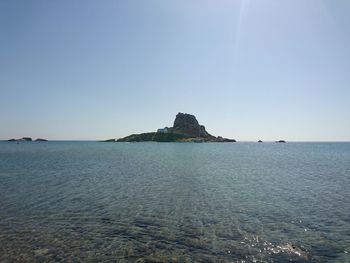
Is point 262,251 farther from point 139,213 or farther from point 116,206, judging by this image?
point 116,206

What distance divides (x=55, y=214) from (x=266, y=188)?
29875 mm

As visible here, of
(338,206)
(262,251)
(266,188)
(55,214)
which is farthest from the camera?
(266,188)

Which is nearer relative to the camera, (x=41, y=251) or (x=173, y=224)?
(x=41, y=251)

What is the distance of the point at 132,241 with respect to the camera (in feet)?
59.8

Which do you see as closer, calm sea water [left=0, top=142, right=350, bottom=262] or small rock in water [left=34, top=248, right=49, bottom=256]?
small rock in water [left=34, top=248, right=49, bottom=256]

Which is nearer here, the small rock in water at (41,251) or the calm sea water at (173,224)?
the small rock in water at (41,251)

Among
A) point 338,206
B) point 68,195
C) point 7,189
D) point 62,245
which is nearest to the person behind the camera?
point 62,245

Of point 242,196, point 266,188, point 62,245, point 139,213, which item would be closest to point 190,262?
point 62,245

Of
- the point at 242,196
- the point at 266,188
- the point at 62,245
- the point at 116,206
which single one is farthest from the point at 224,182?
the point at 62,245

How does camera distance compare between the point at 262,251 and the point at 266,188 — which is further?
the point at 266,188

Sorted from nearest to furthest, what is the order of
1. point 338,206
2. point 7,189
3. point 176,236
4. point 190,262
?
point 190,262
point 176,236
point 338,206
point 7,189

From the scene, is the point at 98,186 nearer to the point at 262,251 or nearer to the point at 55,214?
the point at 55,214

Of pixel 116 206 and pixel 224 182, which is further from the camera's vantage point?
pixel 224 182

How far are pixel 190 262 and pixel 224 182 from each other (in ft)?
99.6
